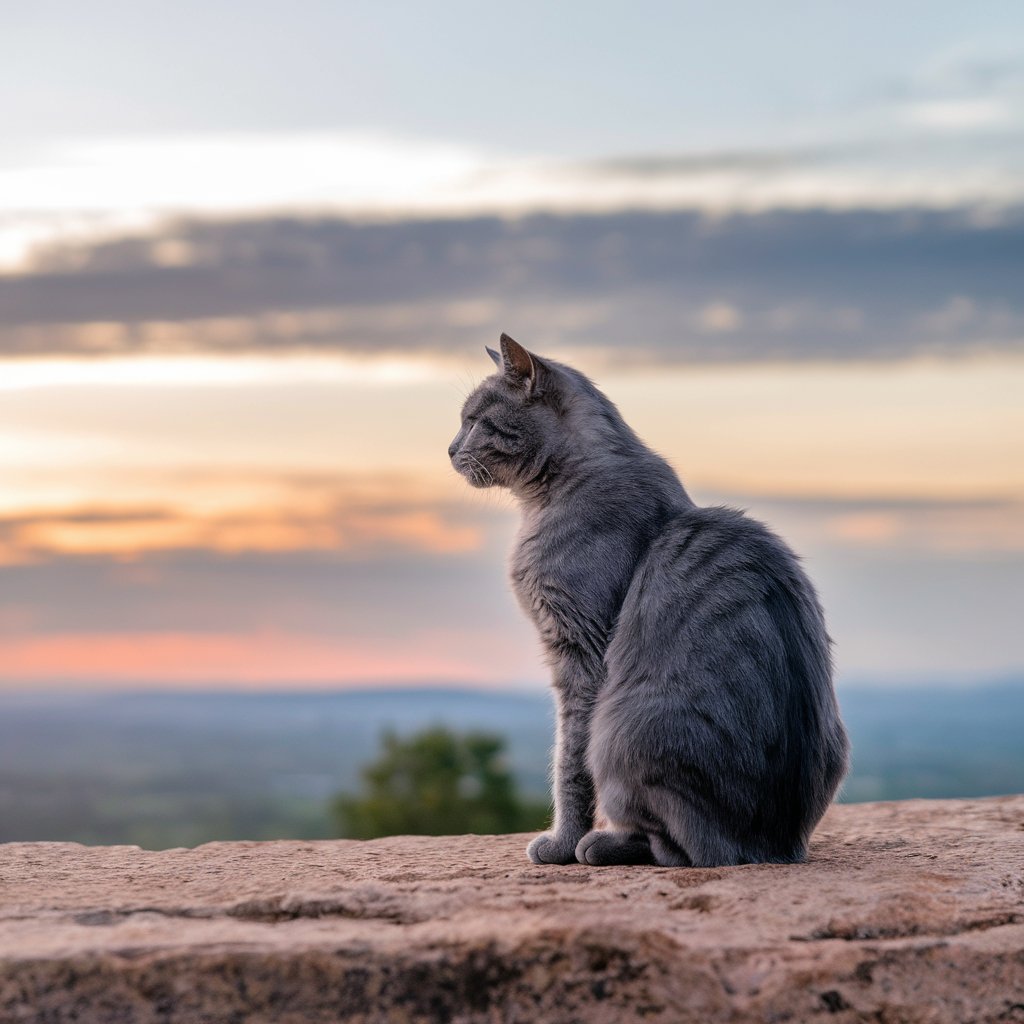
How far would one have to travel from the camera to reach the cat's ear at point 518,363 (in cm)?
686

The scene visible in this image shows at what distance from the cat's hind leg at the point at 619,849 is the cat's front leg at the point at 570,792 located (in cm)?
28

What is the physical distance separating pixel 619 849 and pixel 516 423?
7.90 ft

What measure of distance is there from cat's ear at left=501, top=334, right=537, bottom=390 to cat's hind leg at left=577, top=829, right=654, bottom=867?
98.8 inches

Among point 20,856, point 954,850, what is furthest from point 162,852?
point 954,850

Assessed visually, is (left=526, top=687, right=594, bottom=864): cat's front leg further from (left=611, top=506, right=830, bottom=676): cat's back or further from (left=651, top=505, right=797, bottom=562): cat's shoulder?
(left=651, top=505, right=797, bottom=562): cat's shoulder

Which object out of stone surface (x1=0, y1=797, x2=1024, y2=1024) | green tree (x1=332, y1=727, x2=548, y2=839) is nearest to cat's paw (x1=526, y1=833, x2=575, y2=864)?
stone surface (x1=0, y1=797, x2=1024, y2=1024)

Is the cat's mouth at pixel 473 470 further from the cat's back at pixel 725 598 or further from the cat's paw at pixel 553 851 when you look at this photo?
the cat's paw at pixel 553 851

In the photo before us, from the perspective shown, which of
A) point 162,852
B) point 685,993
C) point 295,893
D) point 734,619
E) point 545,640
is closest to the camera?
point 685,993

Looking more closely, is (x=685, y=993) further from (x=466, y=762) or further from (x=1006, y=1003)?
(x=466, y=762)

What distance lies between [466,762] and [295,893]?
21.1 m

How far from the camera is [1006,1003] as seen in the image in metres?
4.58

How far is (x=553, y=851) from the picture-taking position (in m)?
6.23

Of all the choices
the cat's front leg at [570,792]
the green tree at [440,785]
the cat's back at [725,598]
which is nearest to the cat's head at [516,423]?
the cat's back at [725,598]

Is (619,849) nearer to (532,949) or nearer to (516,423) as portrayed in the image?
(532,949)
